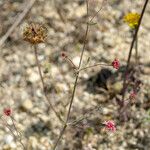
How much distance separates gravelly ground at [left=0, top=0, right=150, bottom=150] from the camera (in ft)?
15.4

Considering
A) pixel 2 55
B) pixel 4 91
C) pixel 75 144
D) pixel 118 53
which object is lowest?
pixel 75 144

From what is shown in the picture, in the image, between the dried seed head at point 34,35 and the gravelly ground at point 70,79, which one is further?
the gravelly ground at point 70,79

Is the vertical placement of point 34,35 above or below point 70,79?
→ below

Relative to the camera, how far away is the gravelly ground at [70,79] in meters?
4.70

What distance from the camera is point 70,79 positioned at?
5.20 meters

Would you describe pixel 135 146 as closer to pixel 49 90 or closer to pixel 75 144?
pixel 75 144

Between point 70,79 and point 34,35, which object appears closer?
point 34,35

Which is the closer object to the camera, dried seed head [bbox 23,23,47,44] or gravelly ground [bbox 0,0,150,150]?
dried seed head [bbox 23,23,47,44]

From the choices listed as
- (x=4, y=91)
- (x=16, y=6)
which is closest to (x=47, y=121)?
(x=4, y=91)

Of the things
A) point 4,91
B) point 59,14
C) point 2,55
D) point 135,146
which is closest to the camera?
point 135,146

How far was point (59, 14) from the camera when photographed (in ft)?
19.1

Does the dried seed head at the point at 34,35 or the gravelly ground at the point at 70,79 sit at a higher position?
the gravelly ground at the point at 70,79

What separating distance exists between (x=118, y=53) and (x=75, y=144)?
1320 millimetres

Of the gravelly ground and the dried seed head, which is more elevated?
the gravelly ground
